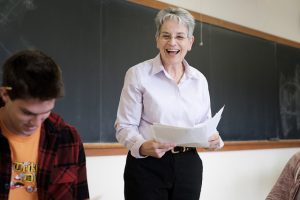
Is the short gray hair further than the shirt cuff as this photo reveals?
Yes

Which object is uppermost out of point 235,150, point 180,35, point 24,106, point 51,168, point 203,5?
point 203,5

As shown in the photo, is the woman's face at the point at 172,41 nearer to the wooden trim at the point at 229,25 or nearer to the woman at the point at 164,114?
the woman at the point at 164,114

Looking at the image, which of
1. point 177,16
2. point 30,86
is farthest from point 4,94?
point 177,16

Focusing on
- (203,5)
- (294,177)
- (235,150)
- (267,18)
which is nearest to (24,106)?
(294,177)

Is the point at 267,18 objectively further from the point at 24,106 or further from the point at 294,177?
the point at 24,106

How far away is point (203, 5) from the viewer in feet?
11.1

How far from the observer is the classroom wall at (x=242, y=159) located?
8.88ft

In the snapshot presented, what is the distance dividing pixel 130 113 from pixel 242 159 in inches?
92.3

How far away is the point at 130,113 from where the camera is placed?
1661 mm

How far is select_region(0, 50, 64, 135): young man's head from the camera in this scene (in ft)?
3.25

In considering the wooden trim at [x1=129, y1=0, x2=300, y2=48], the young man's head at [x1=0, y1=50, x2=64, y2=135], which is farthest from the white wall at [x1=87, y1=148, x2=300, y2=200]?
the young man's head at [x1=0, y1=50, x2=64, y2=135]

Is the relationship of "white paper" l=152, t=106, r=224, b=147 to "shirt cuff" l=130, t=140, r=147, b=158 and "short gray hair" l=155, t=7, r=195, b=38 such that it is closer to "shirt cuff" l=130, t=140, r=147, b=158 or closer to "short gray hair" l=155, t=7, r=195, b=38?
"shirt cuff" l=130, t=140, r=147, b=158

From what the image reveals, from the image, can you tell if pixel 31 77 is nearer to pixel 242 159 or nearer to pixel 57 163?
pixel 57 163

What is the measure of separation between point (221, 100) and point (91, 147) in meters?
1.52
